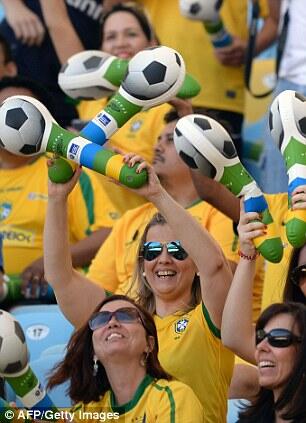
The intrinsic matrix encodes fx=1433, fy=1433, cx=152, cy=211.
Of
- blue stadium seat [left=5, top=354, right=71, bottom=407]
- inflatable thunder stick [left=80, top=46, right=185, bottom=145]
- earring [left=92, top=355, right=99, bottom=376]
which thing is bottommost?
blue stadium seat [left=5, top=354, right=71, bottom=407]

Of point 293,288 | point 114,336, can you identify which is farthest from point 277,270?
point 114,336

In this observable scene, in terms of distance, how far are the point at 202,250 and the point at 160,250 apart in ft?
1.28

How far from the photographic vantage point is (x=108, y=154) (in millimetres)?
4535

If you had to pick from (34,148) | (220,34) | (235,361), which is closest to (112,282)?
(235,361)

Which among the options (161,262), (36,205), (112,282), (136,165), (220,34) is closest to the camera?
(136,165)

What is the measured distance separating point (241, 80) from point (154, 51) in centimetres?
247

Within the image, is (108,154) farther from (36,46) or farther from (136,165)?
(36,46)

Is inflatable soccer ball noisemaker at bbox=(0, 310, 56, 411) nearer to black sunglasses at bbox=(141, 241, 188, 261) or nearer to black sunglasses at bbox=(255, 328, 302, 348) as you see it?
black sunglasses at bbox=(141, 241, 188, 261)

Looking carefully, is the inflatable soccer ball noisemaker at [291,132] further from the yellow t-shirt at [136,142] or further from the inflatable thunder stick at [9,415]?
the yellow t-shirt at [136,142]

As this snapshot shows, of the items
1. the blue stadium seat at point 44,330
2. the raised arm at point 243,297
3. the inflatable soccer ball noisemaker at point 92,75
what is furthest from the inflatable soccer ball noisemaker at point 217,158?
the blue stadium seat at point 44,330

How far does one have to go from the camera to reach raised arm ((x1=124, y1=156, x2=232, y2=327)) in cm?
466

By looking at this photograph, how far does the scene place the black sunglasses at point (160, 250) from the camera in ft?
16.5

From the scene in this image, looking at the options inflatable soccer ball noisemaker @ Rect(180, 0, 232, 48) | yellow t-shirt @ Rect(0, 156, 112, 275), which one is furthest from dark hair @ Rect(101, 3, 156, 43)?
yellow t-shirt @ Rect(0, 156, 112, 275)

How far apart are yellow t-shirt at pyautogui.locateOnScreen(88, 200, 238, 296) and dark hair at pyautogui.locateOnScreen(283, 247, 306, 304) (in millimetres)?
614
